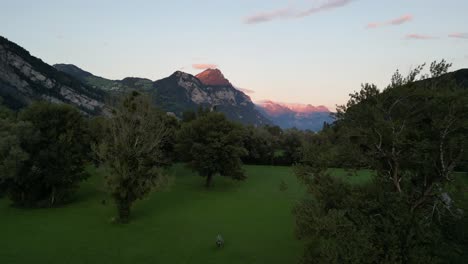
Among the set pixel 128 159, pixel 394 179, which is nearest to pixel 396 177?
pixel 394 179

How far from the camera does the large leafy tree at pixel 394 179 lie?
46.7 ft

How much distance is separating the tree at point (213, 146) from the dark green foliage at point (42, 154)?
1484 cm

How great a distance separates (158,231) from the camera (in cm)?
2780

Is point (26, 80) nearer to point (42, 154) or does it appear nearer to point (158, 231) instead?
point (42, 154)

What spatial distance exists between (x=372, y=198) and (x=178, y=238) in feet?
53.4

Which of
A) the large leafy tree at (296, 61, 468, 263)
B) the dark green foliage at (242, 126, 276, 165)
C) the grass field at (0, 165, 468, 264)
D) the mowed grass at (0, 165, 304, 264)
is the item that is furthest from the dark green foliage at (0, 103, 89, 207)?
the dark green foliage at (242, 126, 276, 165)

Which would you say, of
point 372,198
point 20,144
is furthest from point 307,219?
point 20,144

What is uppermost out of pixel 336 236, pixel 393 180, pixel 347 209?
pixel 393 180

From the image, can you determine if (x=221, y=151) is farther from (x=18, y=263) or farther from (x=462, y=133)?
(x=462, y=133)

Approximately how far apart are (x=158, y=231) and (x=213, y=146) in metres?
18.5

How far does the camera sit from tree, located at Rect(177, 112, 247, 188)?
44719 mm

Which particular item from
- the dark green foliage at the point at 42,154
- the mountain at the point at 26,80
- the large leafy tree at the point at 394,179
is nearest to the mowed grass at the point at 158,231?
the dark green foliage at the point at 42,154

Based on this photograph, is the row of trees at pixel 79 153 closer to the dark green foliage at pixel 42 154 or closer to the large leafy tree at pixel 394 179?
the dark green foliage at pixel 42 154

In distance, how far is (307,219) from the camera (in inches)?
655
